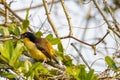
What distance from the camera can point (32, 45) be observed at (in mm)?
2172

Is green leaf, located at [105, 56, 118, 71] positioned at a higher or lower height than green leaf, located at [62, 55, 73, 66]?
lower

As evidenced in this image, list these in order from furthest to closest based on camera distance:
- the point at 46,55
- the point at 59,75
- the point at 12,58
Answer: the point at 46,55 < the point at 59,75 < the point at 12,58

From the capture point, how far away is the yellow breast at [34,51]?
6.82ft

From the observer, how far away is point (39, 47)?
224cm

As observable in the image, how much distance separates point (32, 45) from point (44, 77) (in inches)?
21.3

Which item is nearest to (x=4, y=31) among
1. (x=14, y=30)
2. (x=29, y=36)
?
(x=14, y=30)

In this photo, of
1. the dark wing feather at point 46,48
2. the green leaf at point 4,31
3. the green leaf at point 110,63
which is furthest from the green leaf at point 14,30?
the green leaf at point 110,63

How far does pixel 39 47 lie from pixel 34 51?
10 centimetres

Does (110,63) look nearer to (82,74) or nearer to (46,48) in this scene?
(82,74)

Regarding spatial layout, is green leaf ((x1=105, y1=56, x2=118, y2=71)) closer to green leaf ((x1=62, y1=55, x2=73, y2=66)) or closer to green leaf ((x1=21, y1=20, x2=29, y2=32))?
green leaf ((x1=62, y1=55, x2=73, y2=66))

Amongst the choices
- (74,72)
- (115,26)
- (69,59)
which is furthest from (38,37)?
(74,72)

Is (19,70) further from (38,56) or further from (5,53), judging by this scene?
(38,56)

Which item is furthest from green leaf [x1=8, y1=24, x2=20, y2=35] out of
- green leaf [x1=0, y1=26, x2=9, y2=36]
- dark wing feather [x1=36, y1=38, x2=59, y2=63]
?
dark wing feather [x1=36, y1=38, x2=59, y2=63]

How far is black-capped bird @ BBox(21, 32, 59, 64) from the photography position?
2.05m
